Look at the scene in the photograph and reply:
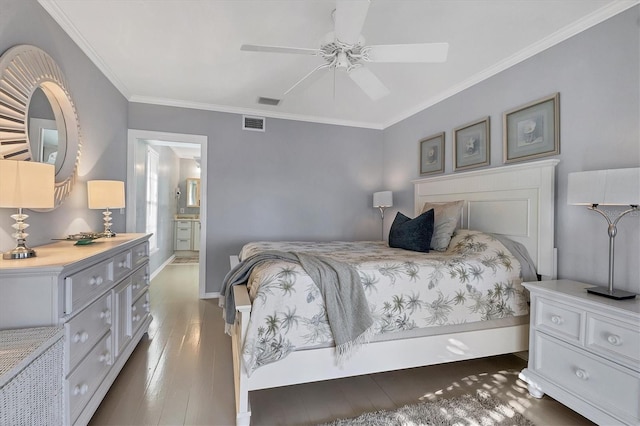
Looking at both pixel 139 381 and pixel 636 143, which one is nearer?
pixel 636 143

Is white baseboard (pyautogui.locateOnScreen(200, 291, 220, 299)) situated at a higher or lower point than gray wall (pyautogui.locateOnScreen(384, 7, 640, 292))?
lower

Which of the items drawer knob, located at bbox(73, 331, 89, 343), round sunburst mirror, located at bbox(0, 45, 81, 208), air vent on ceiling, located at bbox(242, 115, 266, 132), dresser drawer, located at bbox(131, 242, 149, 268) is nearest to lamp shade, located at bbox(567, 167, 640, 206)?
drawer knob, located at bbox(73, 331, 89, 343)

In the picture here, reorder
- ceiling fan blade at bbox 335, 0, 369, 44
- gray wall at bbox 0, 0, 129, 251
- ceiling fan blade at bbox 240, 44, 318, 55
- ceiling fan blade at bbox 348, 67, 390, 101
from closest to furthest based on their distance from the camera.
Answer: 1. ceiling fan blade at bbox 335, 0, 369, 44
2. gray wall at bbox 0, 0, 129, 251
3. ceiling fan blade at bbox 240, 44, 318, 55
4. ceiling fan blade at bbox 348, 67, 390, 101

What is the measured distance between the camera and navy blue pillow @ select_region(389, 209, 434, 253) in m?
2.59

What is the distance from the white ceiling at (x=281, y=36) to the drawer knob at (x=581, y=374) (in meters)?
2.24

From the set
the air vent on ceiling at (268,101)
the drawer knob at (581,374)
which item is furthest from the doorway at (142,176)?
the drawer knob at (581,374)

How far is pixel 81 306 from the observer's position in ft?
4.57

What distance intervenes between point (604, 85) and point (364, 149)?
2.82 m

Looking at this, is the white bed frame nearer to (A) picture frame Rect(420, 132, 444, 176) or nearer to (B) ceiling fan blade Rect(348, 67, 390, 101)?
(A) picture frame Rect(420, 132, 444, 176)

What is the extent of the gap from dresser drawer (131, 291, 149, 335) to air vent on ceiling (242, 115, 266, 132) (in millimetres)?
2396

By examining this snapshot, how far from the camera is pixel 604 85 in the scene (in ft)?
6.44

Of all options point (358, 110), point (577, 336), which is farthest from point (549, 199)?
point (358, 110)

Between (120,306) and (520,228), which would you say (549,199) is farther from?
(120,306)

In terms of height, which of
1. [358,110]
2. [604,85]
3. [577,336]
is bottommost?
[577,336]
